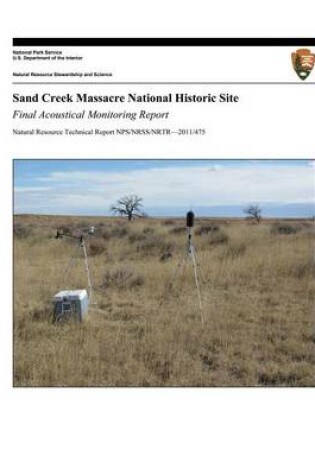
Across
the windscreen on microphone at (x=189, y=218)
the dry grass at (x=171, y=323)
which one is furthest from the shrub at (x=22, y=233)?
the windscreen on microphone at (x=189, y=218)

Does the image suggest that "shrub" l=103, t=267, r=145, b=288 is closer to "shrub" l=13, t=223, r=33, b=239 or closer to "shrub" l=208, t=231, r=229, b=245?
"shrub" l=208, t=231, r=229, b=245

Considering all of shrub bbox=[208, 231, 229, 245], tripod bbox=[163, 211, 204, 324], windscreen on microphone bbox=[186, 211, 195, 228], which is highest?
shrub bbox=[208, 231, 229, 245]

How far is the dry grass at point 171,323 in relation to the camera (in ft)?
16.6

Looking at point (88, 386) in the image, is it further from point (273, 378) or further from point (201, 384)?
point (273, 378)

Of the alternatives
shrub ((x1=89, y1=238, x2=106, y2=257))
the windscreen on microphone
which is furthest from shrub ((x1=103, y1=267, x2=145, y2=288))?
shrub ((x1=89, y1=238, x2=106, y2=257))

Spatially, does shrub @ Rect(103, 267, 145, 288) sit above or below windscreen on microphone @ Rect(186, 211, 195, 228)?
below

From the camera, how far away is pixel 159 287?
862cm
